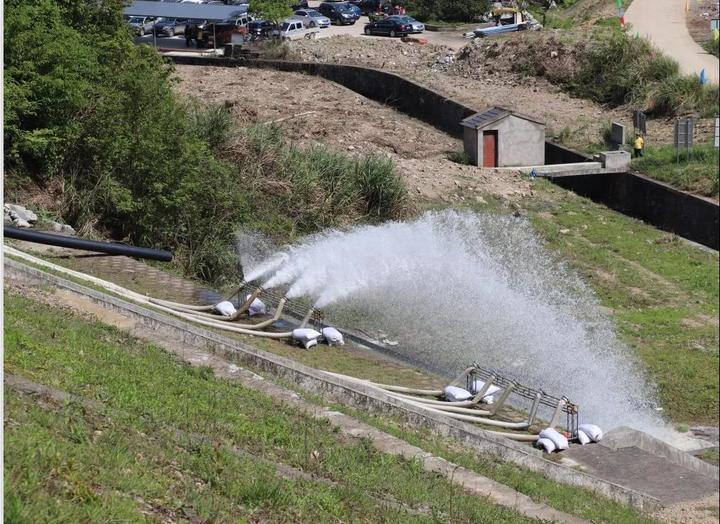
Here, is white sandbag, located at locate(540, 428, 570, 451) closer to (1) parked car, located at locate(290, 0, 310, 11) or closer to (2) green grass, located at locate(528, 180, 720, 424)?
(2) green grass, located at locate(528, 180, 720, 424)

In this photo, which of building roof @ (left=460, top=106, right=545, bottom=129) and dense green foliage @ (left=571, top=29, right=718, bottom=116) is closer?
building roof @ (left=460, top=106, right=545, bottom=129)

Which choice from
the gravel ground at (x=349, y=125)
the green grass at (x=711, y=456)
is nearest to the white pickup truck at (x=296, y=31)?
the gravel ground at (x=349, y=125)

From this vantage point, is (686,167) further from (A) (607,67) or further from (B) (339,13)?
(B) (339,13)

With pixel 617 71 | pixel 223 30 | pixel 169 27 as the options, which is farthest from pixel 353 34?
Answer: pixel 617 71

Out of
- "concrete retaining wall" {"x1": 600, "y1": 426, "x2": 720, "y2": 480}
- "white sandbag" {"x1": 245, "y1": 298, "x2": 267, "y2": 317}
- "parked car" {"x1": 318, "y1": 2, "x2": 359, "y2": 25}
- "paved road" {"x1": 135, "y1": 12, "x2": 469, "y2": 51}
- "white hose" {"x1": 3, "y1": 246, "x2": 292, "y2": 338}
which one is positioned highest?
"parked car" {"x1": 318, "y1": 2, "x2": 359, "y2": 25}

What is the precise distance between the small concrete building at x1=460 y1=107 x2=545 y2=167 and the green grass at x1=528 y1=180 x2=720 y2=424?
2.29 meters

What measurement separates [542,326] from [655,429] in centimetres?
539

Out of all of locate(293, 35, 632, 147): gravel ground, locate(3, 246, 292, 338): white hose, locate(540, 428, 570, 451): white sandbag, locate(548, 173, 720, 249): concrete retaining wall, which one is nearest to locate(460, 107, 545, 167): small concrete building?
locate(548, 173, 720, 249): concrete retaining wall

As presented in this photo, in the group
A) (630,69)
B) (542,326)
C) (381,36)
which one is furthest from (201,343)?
(381,36)

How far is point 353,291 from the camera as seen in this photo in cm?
2403

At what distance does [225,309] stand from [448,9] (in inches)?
1711

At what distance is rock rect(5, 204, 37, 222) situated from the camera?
924 inches

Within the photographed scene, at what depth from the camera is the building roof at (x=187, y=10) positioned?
2542 inches

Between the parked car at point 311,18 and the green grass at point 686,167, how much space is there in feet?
115
